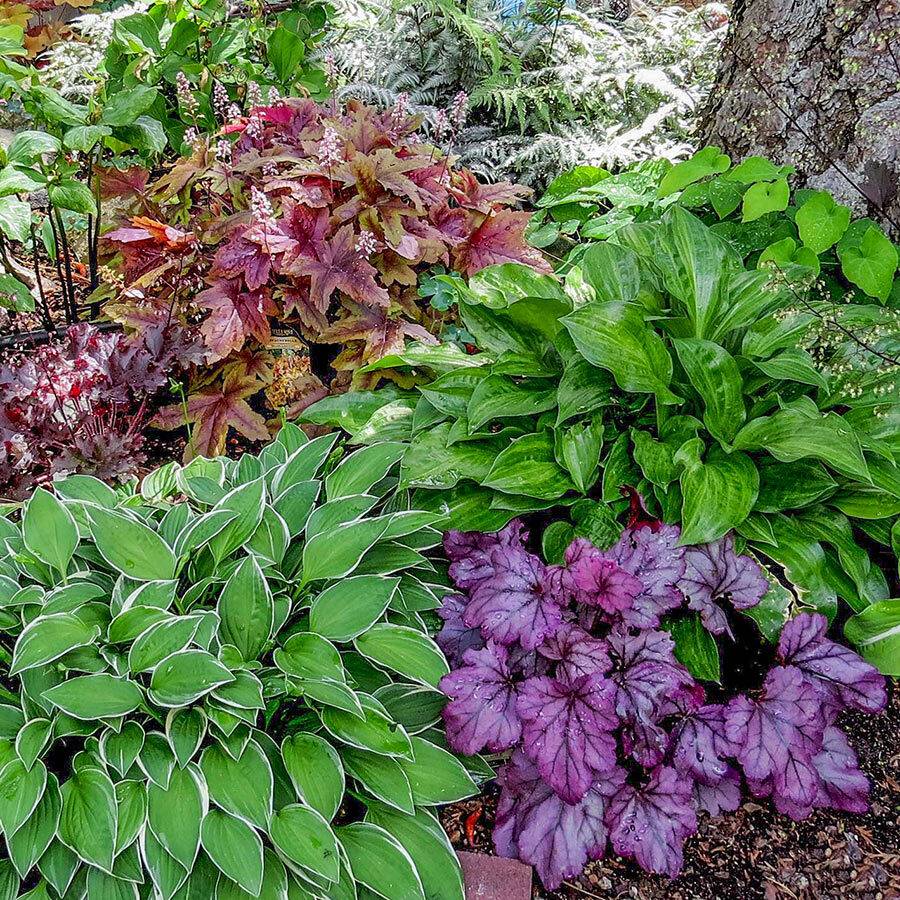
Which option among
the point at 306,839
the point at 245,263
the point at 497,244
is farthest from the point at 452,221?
the point at 306,839

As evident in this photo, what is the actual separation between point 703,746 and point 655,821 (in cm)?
19

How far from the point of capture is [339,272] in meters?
2.52

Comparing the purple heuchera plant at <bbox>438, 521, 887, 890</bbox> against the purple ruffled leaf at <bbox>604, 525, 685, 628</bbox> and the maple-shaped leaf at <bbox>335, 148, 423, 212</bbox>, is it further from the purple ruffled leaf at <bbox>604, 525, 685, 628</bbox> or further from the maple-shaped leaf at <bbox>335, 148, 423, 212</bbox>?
the maple-shaped leaf at <bbox>335, 148, 423, 212</bbox>

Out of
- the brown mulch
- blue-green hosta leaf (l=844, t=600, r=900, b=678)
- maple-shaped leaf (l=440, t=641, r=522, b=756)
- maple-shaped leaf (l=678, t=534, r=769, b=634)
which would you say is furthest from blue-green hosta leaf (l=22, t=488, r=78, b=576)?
blue-green hosta leaf (l=844, t=600, r=900, b=678)

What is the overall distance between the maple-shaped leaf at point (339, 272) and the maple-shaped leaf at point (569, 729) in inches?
52.3

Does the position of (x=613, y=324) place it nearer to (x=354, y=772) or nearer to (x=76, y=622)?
(x=354, y=772)

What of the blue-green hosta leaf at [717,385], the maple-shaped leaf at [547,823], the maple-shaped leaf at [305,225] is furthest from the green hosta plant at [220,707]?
the maple-shaped leaf at [305,225]

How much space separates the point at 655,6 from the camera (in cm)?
544

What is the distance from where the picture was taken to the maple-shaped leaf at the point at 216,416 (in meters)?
2.59

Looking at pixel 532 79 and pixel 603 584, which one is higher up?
pixel 532 79

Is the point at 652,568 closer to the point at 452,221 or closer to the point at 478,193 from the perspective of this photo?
the point at 452,221

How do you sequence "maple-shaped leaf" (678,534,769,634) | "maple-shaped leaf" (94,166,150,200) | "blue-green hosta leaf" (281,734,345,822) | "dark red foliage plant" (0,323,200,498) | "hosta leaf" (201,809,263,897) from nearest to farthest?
"hosta leaf" (201,809,263,897), "blue-green hosta leaf" (281,734,345,822), "maple-shaped leaf" (678,534,769,634), "dark red foliage plant" (0,323,200,498), "maple-shaped leaf" (94,166,150,200)

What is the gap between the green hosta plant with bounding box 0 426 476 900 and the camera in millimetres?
1574

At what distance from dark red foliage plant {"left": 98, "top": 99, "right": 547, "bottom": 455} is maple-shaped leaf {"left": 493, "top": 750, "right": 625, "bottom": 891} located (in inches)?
51.1
